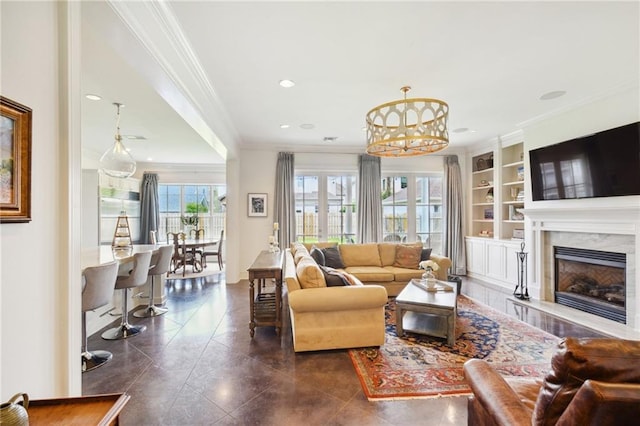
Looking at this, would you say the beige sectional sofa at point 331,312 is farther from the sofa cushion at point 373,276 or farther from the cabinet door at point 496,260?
the cabinet door at point 496,260

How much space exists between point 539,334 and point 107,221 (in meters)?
8.40

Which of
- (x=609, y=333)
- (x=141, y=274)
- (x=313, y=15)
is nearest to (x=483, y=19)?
(x=313, y=15)

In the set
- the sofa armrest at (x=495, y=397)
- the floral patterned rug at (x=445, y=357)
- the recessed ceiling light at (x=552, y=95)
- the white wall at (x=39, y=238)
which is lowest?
the floral patterned rug at (x=445, y=357)

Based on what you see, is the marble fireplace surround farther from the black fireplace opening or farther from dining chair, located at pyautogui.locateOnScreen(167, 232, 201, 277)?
dining chair, located at pyautogui.locateOnScreen(167, 232, 201, 277)

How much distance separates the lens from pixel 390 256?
17.6 ft

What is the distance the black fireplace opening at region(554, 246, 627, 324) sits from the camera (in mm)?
3777

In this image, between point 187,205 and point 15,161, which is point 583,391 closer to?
point 15,161

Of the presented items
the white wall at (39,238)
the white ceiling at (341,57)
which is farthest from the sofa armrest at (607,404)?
the white ceiling at (341,57)

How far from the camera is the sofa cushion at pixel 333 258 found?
5.09m

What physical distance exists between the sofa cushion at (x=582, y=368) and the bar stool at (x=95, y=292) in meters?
3.13

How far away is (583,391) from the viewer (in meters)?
0.83

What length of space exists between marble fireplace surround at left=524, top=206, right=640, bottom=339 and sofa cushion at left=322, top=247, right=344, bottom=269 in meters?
3.00

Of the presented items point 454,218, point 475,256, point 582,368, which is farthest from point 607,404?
point 454,218

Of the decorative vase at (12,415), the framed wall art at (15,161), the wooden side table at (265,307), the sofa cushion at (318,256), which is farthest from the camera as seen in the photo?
the sofa cushion at (318,256)
